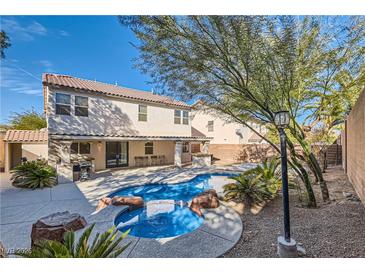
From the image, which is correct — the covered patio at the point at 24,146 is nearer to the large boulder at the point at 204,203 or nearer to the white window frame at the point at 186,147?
the white window frame at the point at 186,147

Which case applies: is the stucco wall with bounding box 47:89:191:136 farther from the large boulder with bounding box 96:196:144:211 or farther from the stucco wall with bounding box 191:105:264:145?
the large boulder with bounding box 96:196:144:211

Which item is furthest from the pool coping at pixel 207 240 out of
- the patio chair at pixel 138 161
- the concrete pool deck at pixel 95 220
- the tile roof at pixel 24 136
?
the tile roof at pixel 24 136

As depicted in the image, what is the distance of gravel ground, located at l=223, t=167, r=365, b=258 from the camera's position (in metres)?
3.36

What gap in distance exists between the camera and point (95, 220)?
500 centimetres

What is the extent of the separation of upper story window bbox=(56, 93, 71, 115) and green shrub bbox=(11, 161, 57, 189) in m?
3.23

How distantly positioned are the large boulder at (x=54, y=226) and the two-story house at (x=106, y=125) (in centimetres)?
635

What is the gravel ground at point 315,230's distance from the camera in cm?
336

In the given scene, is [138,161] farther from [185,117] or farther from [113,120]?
[185,117]

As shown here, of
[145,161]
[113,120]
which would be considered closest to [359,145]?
[113,120]

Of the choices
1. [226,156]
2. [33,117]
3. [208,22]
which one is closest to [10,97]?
[208,22]

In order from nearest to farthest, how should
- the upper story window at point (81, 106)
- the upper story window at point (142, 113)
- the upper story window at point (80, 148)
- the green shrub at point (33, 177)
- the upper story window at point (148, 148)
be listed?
1. the green shrub at point (33, 177)
2. the upper story window at point (81, 106)
3. the upper story window at point (80, 148)
4. the upper story window at point (142, 113)
5. the upper story window at point (148, 148)
